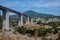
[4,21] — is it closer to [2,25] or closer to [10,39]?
[2,25]

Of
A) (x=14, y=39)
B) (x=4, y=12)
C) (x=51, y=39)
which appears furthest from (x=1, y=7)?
(x=14, y=39)

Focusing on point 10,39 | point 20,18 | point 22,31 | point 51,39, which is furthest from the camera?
point 20,18

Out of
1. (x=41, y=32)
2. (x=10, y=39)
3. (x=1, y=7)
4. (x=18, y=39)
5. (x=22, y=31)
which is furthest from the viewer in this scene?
(x=1, y=7)

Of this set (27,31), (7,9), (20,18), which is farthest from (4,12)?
(20,18)

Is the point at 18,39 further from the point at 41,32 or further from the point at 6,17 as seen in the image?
the point at 6,17

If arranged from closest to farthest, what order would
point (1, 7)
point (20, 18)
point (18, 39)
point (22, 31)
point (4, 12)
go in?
point (18, 39) < point (22, 31) < point (1, 7) < point (4, 12) < point (20, 18)

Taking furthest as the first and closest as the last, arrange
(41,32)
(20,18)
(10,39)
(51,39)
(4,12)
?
(20,18)
(4,12)
(41,32)
(51,39)
(10,39)

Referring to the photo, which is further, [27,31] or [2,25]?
[2,25]

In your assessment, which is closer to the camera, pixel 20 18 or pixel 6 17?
pixel 6 17

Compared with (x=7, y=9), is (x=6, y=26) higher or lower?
lower
